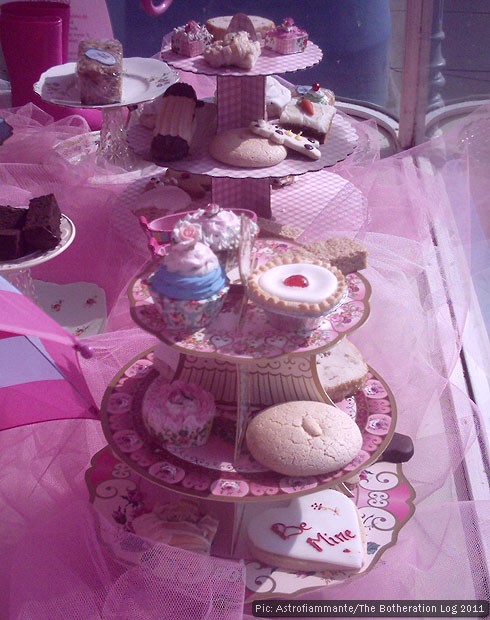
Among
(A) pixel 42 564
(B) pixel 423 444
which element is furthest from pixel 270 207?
(A) pixel 42 564

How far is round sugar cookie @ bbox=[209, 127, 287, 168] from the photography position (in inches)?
66.3

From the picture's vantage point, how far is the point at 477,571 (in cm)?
120

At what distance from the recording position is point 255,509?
1.26 metres

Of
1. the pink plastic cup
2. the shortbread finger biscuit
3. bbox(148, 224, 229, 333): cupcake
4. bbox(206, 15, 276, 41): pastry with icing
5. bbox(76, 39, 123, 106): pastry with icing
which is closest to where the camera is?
bbox(148, 224, 229, 333): cupcake

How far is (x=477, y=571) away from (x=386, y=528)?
0.15 m

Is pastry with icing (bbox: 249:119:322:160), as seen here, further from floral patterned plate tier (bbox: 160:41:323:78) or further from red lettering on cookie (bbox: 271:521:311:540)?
red lettering on cookie (bbox: 271:521:311:540)

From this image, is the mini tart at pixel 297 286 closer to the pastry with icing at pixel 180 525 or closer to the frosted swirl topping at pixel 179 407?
the frosted swirl topping at pixel 179 407

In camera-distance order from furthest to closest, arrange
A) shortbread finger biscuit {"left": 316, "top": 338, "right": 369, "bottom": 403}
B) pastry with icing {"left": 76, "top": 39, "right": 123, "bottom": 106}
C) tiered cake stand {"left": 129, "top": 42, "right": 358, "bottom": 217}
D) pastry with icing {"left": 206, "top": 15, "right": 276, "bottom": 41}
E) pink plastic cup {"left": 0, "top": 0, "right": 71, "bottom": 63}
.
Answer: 1. pink plastic cup {"left": 0, "top": 0, "right": 71, "bottom": 63}
2. pastry with icing {"left": 76, "top": 39, "right": 123, "bottom": 106}
3. pastry with icing {"left": 206, "top": 15, "right": 276, "bottom": 41}
4. tiered cake stand {"left": 129, "top": 42, "right": 358, "bottom": 217}
5. shortbread finger biscuit {"left": 316, "top": 338, "right": 369, "bottom": 403}

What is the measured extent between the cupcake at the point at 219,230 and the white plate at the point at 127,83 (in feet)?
3.36

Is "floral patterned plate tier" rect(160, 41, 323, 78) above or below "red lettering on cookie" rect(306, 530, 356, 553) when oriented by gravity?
above

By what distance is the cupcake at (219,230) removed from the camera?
45.7 inches

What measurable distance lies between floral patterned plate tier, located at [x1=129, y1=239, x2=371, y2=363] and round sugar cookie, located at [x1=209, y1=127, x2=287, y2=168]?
572 mm

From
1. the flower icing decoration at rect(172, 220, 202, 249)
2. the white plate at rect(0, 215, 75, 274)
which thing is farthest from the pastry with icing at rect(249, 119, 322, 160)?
the flower icing decoration at rect(172, 220, 202, 249)

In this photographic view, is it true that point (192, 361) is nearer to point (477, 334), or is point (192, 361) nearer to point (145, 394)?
point (145, 394)
